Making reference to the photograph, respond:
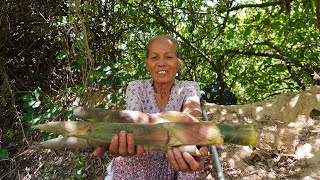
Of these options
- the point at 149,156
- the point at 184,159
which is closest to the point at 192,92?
the point at 149,156

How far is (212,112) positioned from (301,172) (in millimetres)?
946

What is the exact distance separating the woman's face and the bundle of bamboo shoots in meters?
0.75

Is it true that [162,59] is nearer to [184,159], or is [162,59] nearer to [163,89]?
[163,89]

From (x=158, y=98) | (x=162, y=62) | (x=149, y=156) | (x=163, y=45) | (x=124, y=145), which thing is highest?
(x=163, y=45)

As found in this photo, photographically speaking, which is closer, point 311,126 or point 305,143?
point 305,143

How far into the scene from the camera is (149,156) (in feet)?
7.06

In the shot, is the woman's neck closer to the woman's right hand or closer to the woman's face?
the woman's face

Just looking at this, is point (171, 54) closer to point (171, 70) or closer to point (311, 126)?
point (171, 70)

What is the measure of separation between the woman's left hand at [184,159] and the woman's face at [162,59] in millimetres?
805

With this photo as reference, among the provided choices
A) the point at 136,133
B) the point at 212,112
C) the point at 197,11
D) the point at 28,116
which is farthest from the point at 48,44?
the point at 136,133

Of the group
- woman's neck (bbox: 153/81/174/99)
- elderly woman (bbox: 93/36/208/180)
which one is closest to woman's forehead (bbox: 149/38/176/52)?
elderly woman (bbox: 93/36/208/180)

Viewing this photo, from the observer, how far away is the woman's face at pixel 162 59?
234 cm

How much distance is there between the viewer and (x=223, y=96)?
196 inches

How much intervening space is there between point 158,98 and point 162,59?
302 mm
